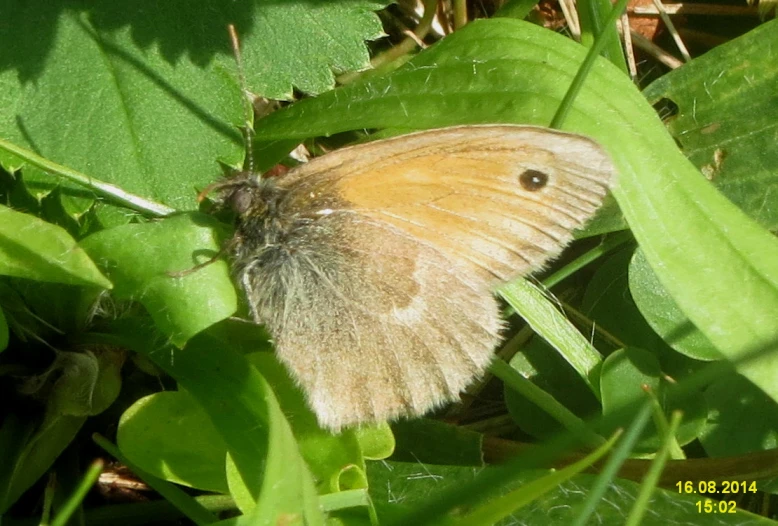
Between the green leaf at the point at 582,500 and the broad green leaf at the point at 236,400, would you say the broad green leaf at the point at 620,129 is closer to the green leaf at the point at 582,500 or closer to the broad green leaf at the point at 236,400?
the green leaf at the point at 582,500

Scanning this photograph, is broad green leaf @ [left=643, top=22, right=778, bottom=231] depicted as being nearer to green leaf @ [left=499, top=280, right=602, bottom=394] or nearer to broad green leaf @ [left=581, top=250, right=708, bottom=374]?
broad green leaf @ [left=581, top=250, right=708, bottom=374]

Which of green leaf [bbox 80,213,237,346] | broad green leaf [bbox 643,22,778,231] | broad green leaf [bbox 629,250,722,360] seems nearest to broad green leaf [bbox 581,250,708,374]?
broad green leaf [bbox 629,250,722,360]

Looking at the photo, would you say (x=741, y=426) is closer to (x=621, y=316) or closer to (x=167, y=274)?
(x=621, y=316)

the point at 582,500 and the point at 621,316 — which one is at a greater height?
the point at 621,316

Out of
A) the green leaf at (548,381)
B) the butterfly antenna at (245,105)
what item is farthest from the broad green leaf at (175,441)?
the green leaf at (548,381)

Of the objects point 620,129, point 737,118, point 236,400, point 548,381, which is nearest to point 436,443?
point 548,381
